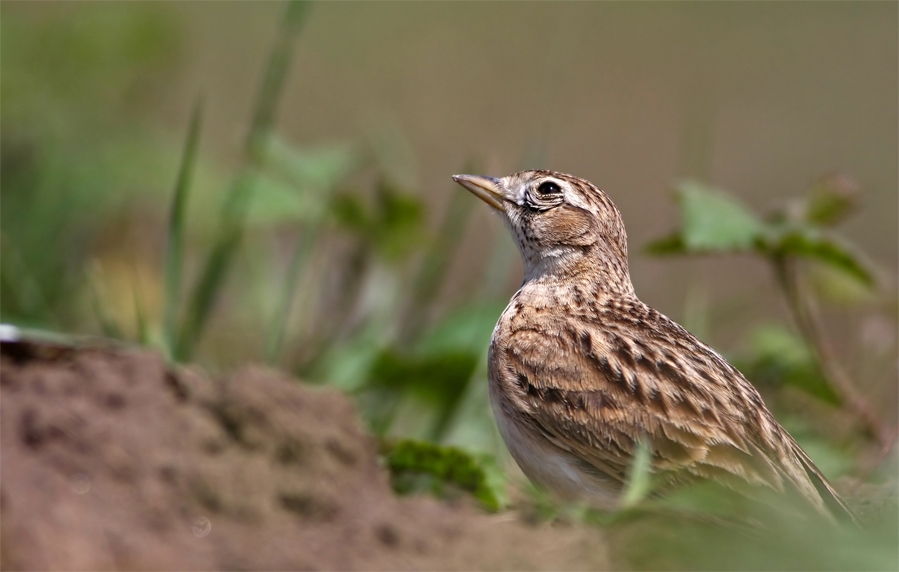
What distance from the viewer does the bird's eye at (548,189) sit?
5.05m

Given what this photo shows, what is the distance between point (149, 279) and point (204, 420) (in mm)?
5404

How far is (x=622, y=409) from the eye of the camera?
3.76 meters

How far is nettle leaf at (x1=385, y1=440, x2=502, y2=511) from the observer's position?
3779mm

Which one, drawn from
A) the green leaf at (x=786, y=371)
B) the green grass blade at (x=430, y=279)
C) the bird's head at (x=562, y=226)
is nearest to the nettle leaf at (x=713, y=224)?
the bird's head at (x=562, y=226)

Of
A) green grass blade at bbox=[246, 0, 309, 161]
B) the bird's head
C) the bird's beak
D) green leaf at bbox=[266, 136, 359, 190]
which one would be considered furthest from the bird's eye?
green leaf at bbox=[266, 136, 359, 190]

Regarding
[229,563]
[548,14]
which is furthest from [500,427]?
[548,14]

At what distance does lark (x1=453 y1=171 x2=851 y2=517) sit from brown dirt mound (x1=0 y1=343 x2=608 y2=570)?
57 centimetres

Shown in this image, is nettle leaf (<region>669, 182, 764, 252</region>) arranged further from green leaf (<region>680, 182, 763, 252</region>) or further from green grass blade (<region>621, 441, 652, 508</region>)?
green grass blade (<region>621, 441, 652, 508</region>)

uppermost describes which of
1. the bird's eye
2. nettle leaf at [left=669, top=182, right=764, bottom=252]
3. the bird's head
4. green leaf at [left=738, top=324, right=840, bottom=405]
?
nettle leaf at [left=669, top=182, right=764, bottom=252]

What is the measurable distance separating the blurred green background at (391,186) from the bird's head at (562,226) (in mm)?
370

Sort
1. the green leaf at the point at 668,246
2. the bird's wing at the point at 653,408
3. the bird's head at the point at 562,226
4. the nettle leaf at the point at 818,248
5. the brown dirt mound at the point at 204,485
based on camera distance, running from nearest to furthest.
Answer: the brown dirt mound at the point at 204,485 < the bird's wing at the point at 653,408 < the bird's head at the point at 562,226 < the nettle leaf at the point at 818,248 < the green leaf at the point at 668,246

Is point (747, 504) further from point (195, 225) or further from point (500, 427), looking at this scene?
point (195, 225)

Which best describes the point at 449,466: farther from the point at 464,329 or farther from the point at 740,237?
the point at 464,329

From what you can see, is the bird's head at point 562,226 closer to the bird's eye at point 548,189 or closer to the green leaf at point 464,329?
the bird's eye at point 548,189
